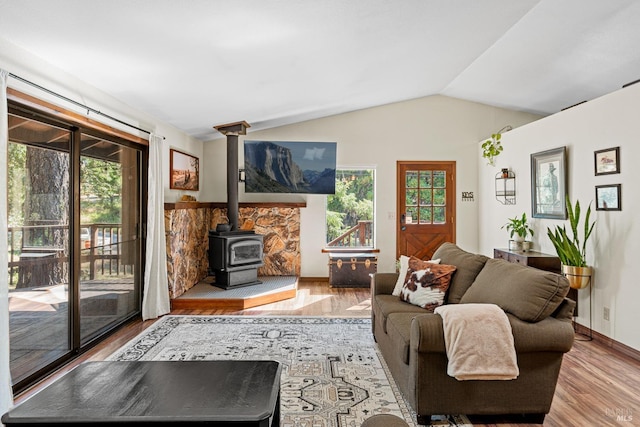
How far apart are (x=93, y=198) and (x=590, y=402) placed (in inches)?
166

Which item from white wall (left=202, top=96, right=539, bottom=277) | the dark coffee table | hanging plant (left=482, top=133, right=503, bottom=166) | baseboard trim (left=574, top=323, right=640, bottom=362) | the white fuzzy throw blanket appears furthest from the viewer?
white wall (left=202, top=96, right=539, bottom=277)

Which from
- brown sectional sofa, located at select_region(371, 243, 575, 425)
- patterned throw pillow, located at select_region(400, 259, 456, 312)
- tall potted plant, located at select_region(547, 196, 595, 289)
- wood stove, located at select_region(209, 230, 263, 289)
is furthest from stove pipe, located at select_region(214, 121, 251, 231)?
tall potted plant, located at select_region(547, 196, 595, 289)

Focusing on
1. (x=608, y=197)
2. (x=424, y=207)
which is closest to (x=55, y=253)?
(x=608, y=197)

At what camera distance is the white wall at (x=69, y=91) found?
2.49 meters

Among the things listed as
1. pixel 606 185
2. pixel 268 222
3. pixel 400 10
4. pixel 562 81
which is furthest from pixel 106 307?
pixel 562 81

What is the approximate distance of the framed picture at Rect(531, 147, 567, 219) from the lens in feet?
13.8

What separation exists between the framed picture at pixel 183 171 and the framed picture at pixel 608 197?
480 cm

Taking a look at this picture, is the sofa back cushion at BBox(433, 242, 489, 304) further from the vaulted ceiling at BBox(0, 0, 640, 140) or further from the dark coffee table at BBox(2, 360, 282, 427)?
the vaulted ceiling at BBox(0, 0, 640, 140)

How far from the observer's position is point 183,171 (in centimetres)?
550

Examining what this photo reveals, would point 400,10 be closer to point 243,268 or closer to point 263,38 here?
point 263,38

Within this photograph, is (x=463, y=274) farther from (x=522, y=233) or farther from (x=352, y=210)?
Answer: (x=352, y=210)

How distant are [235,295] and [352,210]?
251 cm

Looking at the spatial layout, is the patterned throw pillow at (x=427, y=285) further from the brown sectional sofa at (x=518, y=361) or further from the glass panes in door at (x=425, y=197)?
the glass panes in door at (x=425, y=197)

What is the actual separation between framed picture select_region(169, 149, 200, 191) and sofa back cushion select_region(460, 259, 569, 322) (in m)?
4.01
